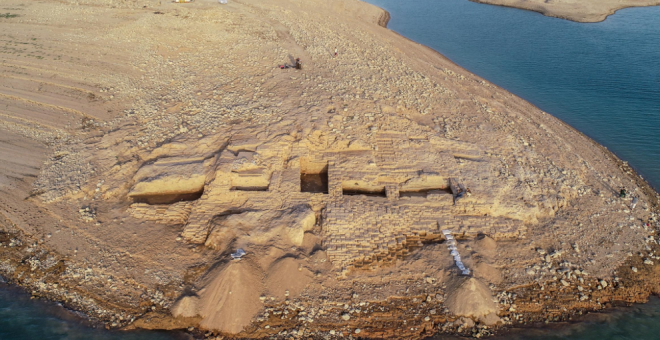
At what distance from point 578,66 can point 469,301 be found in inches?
893

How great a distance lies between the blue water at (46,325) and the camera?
809 cm

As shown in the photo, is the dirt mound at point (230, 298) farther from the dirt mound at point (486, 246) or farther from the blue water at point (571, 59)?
the blue water at point (571, 59)

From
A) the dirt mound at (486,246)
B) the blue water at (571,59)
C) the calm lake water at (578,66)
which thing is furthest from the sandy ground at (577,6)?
the dirt mound at (486,246)

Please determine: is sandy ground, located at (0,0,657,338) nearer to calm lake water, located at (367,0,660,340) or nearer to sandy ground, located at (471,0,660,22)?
calm lake water, located at (367,0,660,340)

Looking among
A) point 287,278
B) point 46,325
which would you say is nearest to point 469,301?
point 287,278

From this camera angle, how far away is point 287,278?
9.02m

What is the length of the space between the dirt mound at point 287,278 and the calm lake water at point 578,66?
16.6ft

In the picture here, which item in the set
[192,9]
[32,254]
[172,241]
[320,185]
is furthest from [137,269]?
[192,9]

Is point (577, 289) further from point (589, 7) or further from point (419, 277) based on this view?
point (589, 7)

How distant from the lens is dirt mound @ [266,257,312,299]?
890 cm

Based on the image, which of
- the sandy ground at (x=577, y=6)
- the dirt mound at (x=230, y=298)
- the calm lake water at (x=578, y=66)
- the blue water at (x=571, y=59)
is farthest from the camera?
the sandy ground at (x=577, y=6)

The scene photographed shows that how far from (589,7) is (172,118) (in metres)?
42.0

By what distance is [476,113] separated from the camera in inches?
609

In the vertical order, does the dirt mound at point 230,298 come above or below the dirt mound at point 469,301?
below
